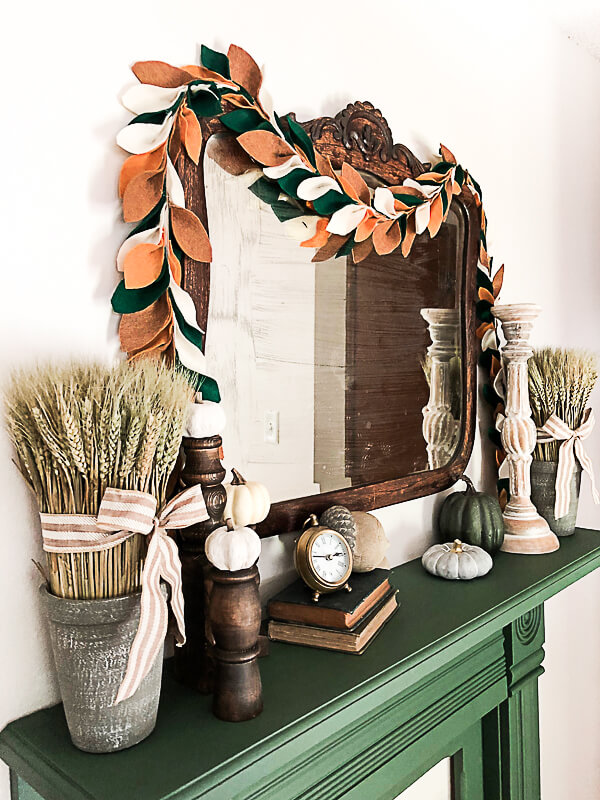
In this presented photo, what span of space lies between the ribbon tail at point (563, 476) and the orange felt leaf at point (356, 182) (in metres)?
0.65

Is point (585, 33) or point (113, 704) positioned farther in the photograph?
point (585, 33)

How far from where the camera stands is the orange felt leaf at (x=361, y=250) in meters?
1.17

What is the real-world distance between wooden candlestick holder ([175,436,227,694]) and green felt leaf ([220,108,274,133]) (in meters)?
0.43

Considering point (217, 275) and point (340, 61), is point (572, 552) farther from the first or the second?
point (340, 61)

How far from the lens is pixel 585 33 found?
180 centimetres

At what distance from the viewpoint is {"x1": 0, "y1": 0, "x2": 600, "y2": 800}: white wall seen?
2.50 feet

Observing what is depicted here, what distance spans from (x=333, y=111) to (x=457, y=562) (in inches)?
31.6

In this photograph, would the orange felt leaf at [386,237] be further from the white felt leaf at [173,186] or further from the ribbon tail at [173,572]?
the ribbon tail at [173,572]

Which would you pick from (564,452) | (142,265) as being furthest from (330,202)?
(564,452)

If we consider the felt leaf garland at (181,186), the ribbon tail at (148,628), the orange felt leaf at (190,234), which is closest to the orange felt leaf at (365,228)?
the felt leaf garland at (181,186)

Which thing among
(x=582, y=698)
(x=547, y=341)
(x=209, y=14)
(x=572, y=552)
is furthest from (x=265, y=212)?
(x=582, y=698)

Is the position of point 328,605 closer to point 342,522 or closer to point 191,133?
point 342,522

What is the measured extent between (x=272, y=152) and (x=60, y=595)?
65cm

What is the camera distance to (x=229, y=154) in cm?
96
